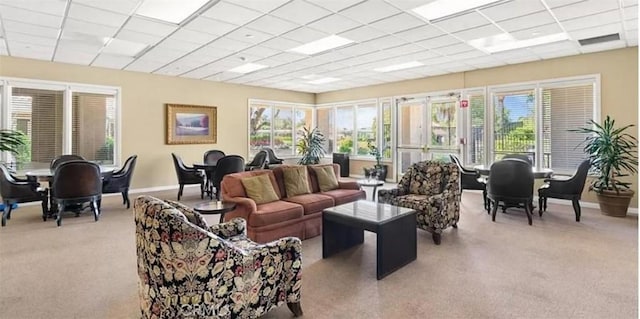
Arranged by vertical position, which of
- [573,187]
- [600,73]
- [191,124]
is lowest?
[573,187]

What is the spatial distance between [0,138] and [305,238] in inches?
212

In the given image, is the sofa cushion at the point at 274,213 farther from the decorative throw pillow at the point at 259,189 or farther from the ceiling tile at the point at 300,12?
the ceiling tile at the point at 300,12

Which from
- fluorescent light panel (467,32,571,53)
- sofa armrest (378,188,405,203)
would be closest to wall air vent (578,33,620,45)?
fluorescent light panel (467,32,571,53)

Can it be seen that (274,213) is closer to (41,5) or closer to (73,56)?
(41,5)

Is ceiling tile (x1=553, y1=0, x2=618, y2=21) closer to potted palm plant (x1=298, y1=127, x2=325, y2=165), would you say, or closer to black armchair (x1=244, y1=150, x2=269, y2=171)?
black armchair (x1=244, y1=150, x2=269, y2=171)

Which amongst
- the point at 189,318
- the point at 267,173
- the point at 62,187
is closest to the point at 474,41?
the point at 267,173

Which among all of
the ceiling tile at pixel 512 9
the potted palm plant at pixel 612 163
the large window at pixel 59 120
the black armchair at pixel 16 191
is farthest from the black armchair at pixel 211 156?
the potted palm plant at pixel 612 163

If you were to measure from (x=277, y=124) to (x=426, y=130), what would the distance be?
4.32 m

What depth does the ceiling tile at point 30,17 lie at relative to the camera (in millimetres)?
4068

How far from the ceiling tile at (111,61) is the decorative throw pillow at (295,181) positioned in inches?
161

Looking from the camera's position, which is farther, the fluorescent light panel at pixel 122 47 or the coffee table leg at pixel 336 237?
the fluorescent light panel at pixel 122 47

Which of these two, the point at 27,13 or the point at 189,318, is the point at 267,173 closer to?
the point at 189,318

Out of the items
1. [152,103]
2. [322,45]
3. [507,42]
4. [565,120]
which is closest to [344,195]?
[322,45]

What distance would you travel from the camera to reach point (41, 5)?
3.88 m
